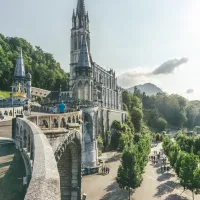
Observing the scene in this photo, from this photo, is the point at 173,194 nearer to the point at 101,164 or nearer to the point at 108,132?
the point at 101,164

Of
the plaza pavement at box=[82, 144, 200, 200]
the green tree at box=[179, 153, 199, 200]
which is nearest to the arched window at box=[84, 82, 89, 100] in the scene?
the plaza pavement at box=[82, 144, 200, 200]

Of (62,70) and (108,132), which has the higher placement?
(62,70)

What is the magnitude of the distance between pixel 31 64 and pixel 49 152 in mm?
89564

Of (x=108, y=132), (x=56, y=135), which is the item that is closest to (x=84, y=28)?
(x=108, y=132)

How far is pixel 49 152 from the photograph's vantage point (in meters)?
5.54

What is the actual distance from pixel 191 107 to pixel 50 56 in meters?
77.6

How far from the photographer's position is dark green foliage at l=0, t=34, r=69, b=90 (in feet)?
242

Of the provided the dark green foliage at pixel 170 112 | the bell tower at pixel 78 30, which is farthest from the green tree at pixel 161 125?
the bell tower at pixel 78 30

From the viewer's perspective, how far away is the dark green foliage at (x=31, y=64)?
242 ft

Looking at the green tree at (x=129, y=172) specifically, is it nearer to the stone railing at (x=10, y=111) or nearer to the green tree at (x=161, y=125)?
the stone railing at (x=10, y=111)

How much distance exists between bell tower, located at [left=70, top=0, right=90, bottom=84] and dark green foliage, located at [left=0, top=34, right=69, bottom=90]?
13.4 meters

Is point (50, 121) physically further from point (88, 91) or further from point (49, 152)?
point (88, 91)

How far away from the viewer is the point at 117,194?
2897cm

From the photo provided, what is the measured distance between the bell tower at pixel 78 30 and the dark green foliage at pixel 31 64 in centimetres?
1342
